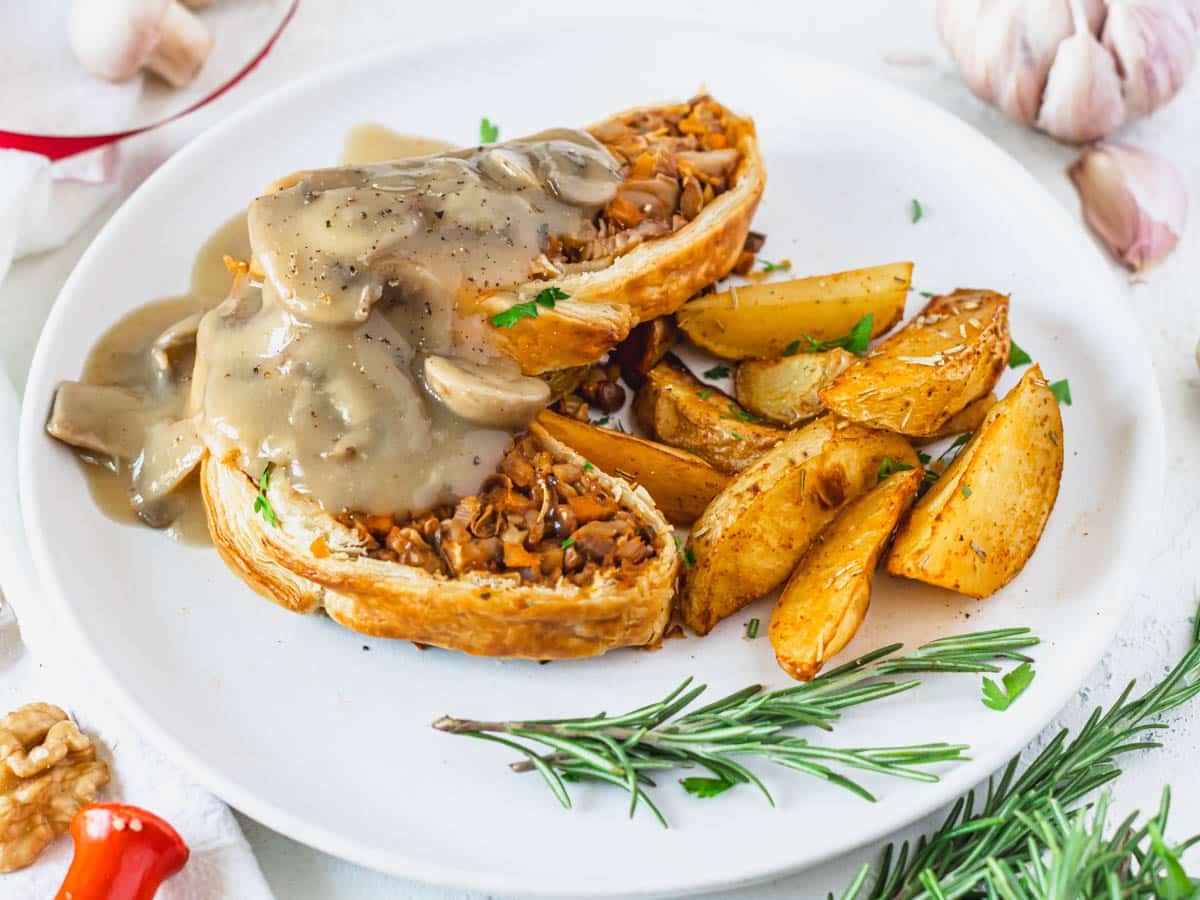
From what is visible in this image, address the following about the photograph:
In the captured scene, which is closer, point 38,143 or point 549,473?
point 549,473

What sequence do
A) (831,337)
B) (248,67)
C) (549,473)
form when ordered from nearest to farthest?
1. (549,473)
2. (831,337)
3. (248,67)

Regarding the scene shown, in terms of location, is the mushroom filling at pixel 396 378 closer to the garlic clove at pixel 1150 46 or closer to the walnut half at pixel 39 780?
the walnut half at pixel 39 780

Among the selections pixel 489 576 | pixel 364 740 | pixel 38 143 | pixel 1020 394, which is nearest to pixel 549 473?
pixel 489 576

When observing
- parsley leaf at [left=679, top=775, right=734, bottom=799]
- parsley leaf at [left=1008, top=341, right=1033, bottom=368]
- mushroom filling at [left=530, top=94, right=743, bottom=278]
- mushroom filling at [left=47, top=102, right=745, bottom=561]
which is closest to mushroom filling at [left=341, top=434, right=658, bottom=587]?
mushroom filling at [left=47, top=102, right=745, bottom=561]

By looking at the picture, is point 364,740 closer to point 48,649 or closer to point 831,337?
point 48,649

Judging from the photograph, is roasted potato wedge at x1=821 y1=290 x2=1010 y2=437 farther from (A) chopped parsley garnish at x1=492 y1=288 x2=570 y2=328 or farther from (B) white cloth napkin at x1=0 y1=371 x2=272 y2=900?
(B) white cloth napkin at x1=0 y1=371 x2=272 y2=900

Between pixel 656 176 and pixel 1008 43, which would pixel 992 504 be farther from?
pixel 1008 43
